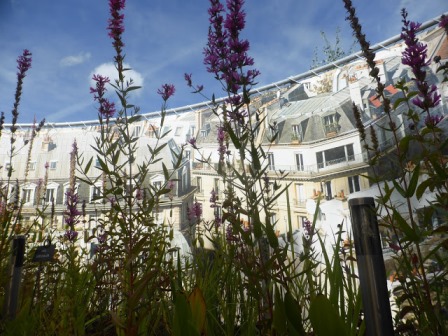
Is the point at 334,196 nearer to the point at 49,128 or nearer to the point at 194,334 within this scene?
the point at 194,334

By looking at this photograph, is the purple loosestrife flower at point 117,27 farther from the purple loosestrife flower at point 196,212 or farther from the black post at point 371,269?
the purple loosestrife flower at point 196,212

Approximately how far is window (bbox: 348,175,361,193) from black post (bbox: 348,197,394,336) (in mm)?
6108

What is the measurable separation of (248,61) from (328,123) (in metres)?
6.11

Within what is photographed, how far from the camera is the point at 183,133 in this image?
947 cm

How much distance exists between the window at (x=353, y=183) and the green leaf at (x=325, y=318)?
6.19 metres

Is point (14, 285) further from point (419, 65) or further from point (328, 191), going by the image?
point (328, 191)

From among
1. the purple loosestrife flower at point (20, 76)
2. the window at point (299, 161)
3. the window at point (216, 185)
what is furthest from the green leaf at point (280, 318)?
the window at point (216, 185)

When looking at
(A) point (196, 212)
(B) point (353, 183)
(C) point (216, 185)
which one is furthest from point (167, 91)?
(C) point (216, 185)

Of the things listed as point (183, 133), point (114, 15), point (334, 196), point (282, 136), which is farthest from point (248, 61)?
point (183, 133)

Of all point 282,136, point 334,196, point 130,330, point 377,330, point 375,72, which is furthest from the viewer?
point 282,136

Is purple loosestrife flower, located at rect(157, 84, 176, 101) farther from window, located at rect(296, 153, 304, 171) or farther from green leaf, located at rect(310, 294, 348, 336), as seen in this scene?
window, located at rect(296, 153, 304, 171)

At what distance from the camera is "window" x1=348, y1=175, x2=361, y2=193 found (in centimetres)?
606

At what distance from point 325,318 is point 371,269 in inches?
5.0

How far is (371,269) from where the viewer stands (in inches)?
20.3
